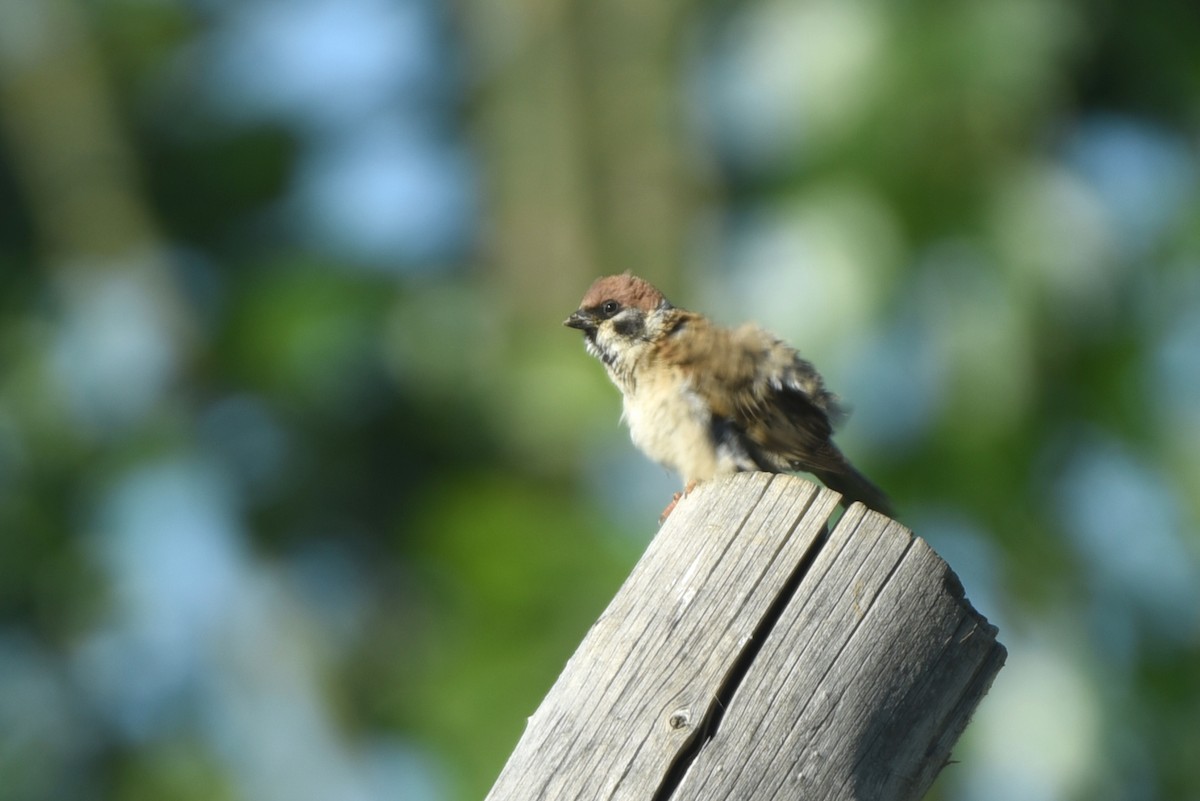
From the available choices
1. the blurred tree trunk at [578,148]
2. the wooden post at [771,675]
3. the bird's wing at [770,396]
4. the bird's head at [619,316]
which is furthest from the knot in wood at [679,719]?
the blurred tree trunk at [578,148]

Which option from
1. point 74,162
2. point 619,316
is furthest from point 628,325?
point 74,162

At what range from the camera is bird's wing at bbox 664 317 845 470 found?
454 centimetres

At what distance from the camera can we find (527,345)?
10.1 m

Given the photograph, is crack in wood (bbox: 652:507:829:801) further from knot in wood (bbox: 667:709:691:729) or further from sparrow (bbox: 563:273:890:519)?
sparrow (bbox: 563:273:890:519)

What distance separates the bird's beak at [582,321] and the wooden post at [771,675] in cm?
240

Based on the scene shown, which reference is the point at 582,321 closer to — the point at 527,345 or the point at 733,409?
the point at 733,409

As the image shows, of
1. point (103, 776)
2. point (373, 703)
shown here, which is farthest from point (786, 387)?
point (103, 776)

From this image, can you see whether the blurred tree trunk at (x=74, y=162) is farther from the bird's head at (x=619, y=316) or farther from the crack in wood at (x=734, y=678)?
the crack in wood at (x=734, y=678)

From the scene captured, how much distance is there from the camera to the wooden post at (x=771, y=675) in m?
2.62

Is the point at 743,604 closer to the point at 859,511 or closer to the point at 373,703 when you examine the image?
the point at 859,511

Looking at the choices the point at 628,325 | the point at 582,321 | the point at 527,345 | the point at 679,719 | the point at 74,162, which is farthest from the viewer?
the point at 74,162

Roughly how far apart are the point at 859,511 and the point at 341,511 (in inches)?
373

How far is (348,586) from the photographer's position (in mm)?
11766

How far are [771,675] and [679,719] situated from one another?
0.16 metres
